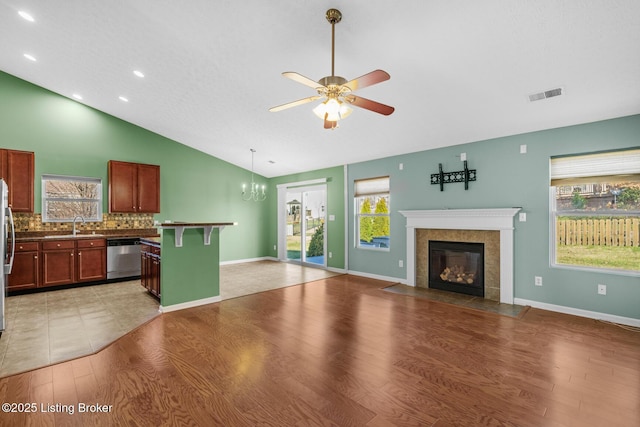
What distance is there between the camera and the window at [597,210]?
3.73 meters

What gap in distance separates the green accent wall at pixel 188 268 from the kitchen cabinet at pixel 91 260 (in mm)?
2554

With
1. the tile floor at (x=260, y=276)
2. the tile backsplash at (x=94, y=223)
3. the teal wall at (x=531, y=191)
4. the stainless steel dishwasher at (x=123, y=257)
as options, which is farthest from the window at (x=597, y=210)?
the tile backsplash at (x=94, y=223)

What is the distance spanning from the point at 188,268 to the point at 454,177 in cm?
451

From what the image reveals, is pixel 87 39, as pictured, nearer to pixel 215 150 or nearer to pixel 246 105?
pixel 246 105

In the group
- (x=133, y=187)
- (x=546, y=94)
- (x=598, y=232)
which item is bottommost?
(x=598, y=232)

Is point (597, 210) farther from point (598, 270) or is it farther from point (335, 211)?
point (335, 211)

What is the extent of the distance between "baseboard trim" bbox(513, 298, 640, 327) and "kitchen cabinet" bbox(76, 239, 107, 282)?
23.5 feet

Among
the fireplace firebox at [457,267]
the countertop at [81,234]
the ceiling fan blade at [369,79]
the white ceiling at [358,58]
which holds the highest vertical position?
the white ceiling at [358,58]

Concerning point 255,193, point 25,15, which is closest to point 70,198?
point 25,15

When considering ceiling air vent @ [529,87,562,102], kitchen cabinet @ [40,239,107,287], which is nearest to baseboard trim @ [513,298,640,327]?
ceiling air vent @ [529,87,562,102]

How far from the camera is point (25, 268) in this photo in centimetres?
504

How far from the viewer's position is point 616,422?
193 cm

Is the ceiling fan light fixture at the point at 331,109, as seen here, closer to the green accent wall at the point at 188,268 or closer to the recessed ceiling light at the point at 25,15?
the green accent wall at the point at 188,268

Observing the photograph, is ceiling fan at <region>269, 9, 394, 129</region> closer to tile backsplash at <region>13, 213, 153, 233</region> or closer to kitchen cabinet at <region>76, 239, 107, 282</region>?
kitchen cabinet at <region>76, 239, 107, 282</region>
